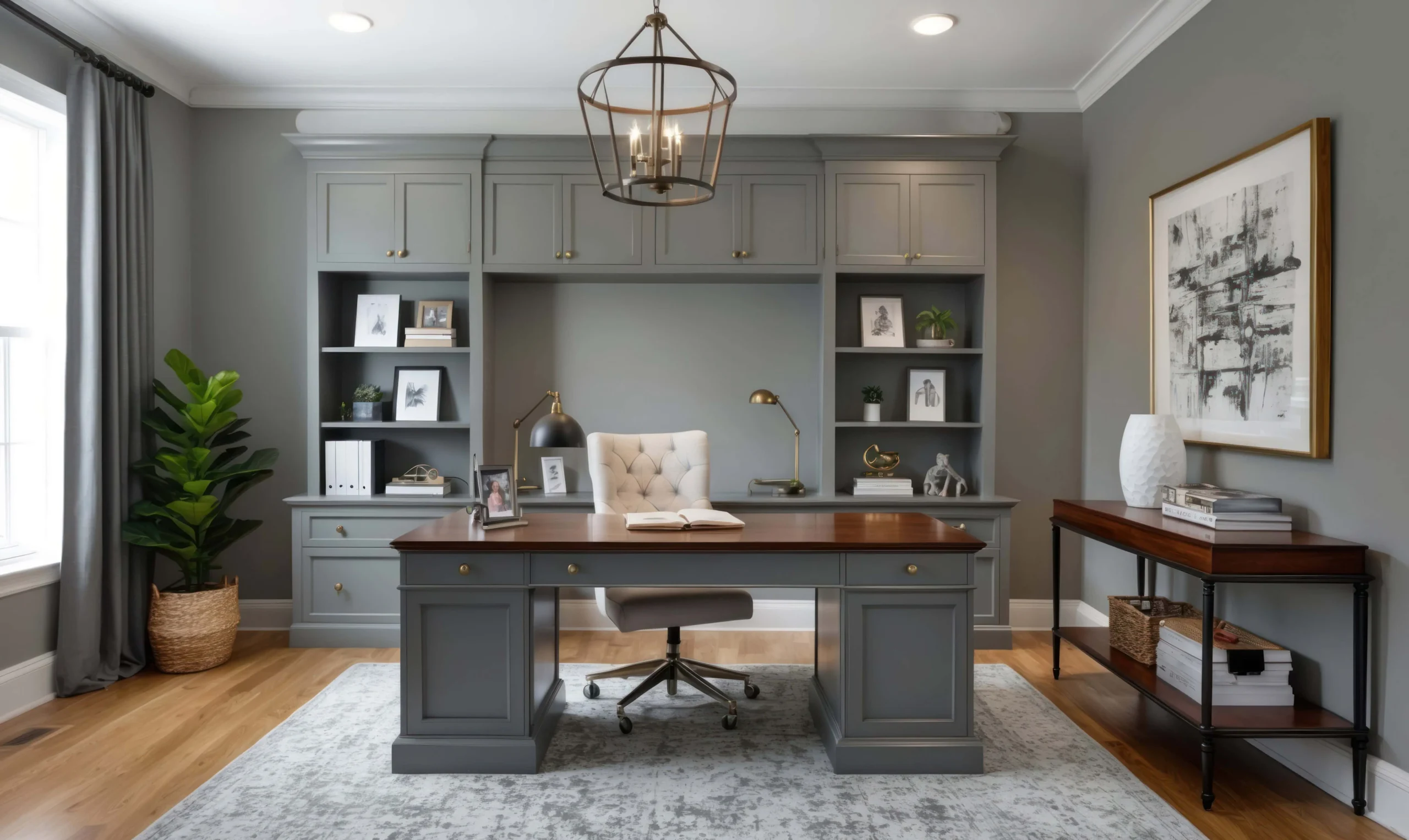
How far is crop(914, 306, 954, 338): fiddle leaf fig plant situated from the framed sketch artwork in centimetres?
99

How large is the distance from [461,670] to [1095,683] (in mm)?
2614

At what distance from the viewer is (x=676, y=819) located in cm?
229

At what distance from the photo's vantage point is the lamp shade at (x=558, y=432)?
10.4ft

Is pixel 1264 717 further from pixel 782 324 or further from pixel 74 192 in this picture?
pixel 74 192

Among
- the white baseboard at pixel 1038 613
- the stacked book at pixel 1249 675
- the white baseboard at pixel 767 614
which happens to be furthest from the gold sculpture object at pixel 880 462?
the stacked book at pixel 1249 675

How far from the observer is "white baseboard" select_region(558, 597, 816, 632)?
4.28 meters

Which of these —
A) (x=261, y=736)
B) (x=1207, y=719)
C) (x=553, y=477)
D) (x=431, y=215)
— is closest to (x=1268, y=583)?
(x=1207, y=719)

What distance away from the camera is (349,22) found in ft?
11.3

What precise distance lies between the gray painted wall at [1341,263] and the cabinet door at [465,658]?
8.09 ft

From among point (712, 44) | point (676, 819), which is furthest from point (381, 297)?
point (676, 819)

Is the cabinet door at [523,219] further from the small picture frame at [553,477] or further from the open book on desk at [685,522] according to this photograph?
the open book on desk at [685,522]

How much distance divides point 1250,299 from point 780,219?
2086 millimetres

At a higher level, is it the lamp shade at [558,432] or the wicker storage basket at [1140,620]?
the lamp shade at [558,432]

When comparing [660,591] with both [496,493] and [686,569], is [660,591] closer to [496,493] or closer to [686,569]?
[686,569]
